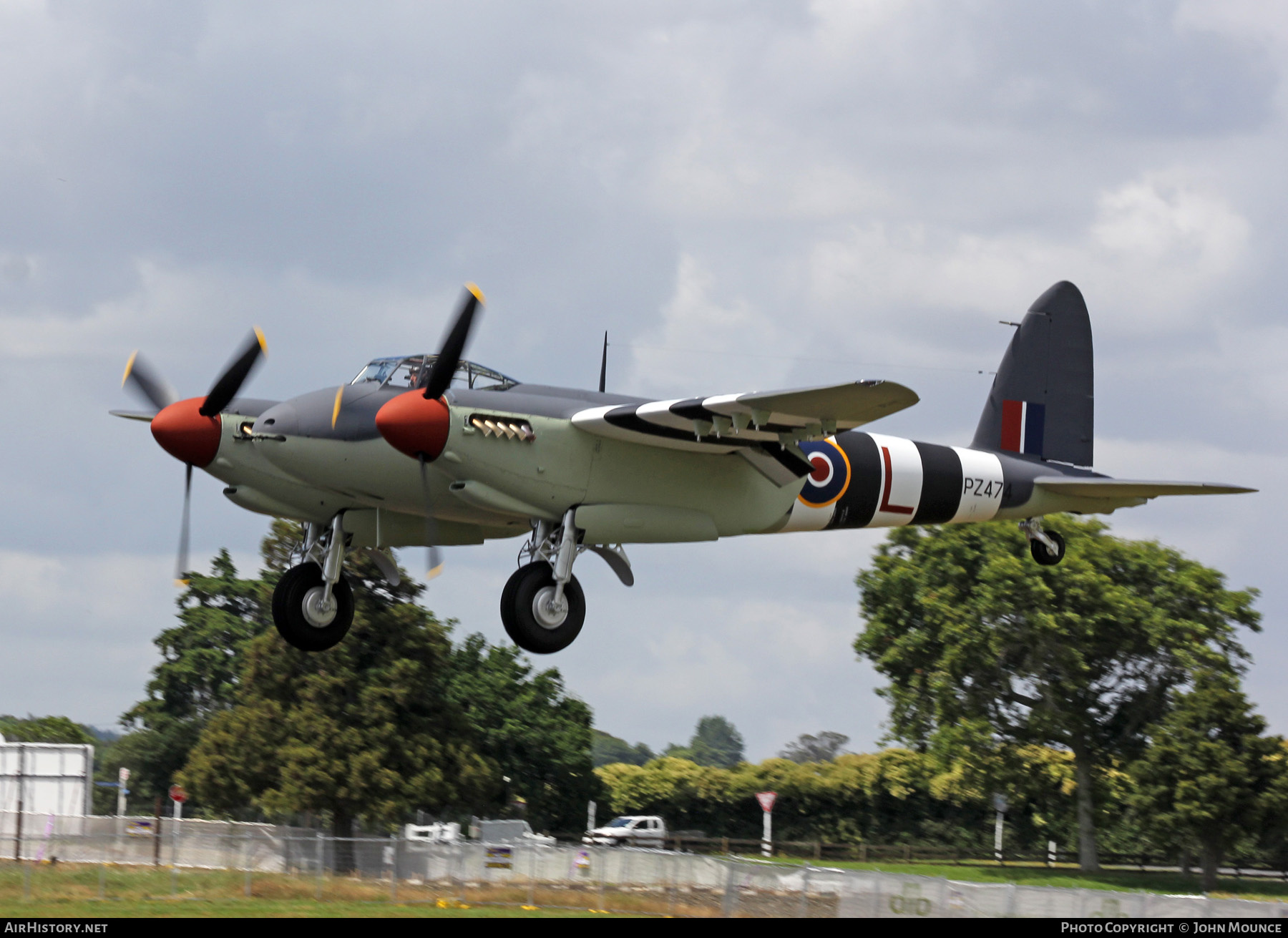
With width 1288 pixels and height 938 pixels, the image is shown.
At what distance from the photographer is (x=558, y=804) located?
173 feet

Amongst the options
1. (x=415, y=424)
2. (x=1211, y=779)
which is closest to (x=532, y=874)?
(x=415, y=424)

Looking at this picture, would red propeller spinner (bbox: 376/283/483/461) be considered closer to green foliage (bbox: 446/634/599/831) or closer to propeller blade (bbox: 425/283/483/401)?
propeller blade (bbox: 425/283/483/401)

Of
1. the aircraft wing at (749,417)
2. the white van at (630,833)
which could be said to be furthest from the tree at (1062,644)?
the aircraft wing at (749,417)

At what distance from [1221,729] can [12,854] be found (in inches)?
1201

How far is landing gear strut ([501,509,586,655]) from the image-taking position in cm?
2002

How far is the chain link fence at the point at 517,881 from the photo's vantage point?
1778cm

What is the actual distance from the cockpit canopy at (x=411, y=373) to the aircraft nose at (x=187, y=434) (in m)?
2.47

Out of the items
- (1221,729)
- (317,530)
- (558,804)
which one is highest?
(317,530)

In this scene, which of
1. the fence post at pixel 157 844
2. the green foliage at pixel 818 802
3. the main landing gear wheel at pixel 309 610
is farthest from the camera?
the green foliage at pixel 818 802

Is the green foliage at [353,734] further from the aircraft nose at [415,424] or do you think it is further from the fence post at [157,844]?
the aircraft nose at [415,424]

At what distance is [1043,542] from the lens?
26.8 metres

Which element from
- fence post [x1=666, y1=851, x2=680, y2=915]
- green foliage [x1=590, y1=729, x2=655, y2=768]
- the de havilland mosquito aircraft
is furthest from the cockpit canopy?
green foliage [x1=590, y1=729, x2=655, y2=768]
